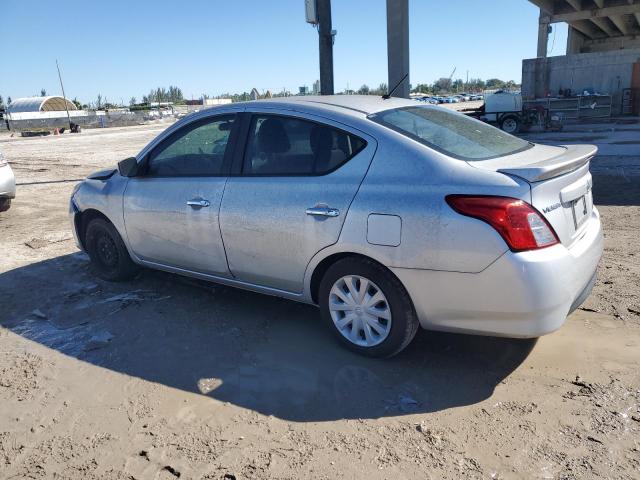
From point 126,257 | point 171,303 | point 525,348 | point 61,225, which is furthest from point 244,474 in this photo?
point 61,225

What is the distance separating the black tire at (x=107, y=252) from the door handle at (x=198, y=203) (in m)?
1.24

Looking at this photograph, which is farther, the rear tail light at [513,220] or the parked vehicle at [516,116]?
the parked vehicle at [516,116]

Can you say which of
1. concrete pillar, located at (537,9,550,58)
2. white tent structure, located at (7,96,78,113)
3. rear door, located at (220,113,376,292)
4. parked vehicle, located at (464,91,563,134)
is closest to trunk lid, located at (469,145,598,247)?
rear door, located at (220,113,376,292)

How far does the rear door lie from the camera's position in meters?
3.37

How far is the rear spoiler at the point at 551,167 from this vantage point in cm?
288

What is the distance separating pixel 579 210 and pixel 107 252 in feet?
13.7

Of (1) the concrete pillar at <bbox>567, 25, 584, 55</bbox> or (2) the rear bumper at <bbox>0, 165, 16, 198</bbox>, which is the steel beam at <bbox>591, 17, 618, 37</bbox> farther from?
(2) the rear bumper at <bbox>0, 165, 16, 198</bbox>

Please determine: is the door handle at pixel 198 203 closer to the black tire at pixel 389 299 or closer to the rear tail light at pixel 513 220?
the black tire at pixel 389 299

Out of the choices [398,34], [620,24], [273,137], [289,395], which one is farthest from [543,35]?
[289,395]

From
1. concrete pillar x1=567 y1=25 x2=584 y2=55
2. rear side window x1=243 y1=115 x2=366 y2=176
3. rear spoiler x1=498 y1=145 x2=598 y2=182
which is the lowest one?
rear spoiler x1=498 y1=145 x2=598 y2=182

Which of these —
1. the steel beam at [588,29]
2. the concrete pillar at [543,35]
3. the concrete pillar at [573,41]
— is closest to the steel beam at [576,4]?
the concrete pillar at [543,35]

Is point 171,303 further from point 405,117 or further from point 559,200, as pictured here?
point 559,200

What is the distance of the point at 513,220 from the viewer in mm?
2799

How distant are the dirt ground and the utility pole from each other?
5423 millimetres
